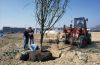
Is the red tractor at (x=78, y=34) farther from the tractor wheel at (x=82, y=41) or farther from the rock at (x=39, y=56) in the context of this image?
the rock at (x=39, y=56)

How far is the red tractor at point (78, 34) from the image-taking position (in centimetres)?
1987

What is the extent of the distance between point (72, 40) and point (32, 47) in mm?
5754

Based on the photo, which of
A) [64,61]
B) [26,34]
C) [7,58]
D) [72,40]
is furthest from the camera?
[72,40]

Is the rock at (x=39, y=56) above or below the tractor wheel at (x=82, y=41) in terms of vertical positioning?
below

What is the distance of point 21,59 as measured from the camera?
13844mm

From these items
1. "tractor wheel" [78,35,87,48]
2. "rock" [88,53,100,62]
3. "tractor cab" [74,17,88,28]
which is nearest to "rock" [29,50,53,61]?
"rock" [88,53,100,62]

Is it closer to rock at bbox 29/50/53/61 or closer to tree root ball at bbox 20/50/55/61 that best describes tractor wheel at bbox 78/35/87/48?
tree root ball at bbox 20/50/55/61

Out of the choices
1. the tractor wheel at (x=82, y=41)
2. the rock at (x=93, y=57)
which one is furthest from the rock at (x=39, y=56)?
the tractor wheel at (x=82, y=41)

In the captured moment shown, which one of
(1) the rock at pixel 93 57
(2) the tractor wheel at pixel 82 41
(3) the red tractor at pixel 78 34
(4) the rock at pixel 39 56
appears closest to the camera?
(1) the rock at pixel 93 57

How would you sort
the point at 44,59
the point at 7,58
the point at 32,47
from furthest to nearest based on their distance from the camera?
the point at 32,47 → the point at 7,58 → the point at 44,59

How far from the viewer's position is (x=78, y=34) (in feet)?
65.7

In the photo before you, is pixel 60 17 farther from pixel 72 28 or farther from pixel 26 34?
pixel 72 28

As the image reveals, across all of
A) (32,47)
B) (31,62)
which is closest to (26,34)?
(32,47)

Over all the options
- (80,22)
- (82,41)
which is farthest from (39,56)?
(80,22)
